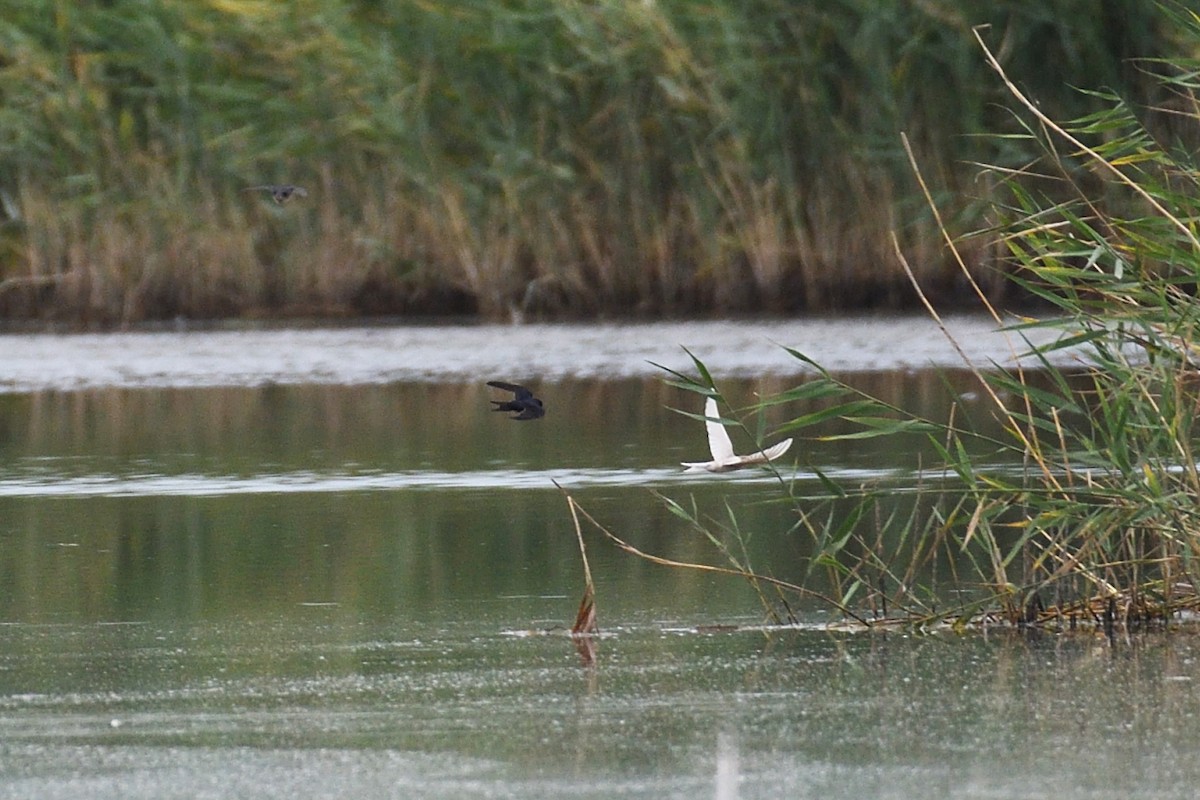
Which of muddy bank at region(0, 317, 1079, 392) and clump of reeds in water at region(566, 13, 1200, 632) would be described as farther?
muddy bank at region(0, 317, 1079, 392)

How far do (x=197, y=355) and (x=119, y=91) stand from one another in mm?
1843

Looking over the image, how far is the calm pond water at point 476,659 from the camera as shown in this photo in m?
3.17

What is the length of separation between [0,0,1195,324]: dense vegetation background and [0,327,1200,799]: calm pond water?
3.78 m

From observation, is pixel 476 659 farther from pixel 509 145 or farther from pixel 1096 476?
pixel 509 145

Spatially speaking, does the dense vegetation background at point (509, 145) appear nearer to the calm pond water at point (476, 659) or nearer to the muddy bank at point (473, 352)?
the muddy bank at point (473, 352)

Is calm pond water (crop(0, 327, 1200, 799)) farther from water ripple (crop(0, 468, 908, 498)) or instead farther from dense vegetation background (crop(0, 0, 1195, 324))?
dense vegetation background (crop(0, 0, 1195, 324))

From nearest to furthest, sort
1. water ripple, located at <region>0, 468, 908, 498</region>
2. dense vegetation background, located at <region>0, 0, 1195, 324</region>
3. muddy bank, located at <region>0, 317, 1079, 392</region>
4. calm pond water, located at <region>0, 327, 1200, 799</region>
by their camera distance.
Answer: calm pond water, located at <region>0, 327, 1200, 799</region> < water ripple, located at <region>0, 468, 908, 498</region> < muddy bank, located at <region>0, 317, 1079, 392</region> < dense vegetation background, located at <region>0, 0, 1195, 324</region>

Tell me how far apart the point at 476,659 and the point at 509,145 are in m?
7.22

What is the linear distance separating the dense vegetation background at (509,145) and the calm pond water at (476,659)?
12.4 ft

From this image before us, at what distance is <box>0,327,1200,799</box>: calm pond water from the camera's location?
3168mm

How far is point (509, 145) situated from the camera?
11.0 metres

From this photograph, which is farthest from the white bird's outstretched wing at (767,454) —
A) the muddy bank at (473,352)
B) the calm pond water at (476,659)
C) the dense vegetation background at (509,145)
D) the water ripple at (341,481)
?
the dense vegetation background at (509,145)

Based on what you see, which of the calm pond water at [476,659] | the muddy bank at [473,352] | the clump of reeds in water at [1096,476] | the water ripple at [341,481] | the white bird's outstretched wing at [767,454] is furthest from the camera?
the muddy bank at [473,352]

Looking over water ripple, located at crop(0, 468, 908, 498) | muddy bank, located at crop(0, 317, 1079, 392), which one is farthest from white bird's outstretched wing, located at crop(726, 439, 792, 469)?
muddy bank, located at crop(0, 317, 1079, 392)
